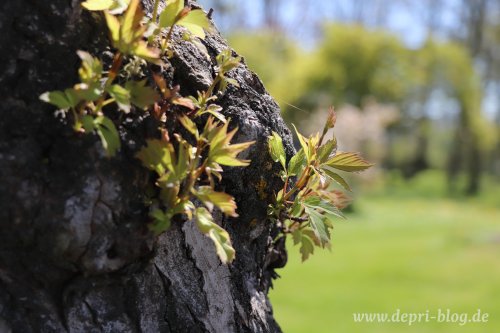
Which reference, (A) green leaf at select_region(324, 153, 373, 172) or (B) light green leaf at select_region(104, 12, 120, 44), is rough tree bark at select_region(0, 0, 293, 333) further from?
(A) green leaf at select_region(324, 153, 373, 172)

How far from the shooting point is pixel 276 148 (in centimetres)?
117

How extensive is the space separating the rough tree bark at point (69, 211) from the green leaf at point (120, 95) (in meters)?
0.07

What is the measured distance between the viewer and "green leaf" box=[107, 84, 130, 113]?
866 millimetres

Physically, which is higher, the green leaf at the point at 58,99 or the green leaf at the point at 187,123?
the green leaf at the point at 187,123

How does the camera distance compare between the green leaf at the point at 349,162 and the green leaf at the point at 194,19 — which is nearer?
the green leaf at the point at 194,19

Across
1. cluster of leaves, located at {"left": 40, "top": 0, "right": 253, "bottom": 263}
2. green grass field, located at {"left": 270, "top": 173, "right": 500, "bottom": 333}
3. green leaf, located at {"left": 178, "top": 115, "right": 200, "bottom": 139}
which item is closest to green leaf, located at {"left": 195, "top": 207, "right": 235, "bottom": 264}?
cluster of leaves, located at {"left": 40, "top": 0, "right": 253, "bottom": 263}

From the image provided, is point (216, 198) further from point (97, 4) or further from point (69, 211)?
point (97, 4)

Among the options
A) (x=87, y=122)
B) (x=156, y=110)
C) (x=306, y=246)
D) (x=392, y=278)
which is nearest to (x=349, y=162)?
(x=306, y=246)

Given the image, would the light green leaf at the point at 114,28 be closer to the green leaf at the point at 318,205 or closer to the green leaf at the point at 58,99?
the green leaf at the point at 58,99

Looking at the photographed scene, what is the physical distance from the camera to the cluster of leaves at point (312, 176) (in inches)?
45.4

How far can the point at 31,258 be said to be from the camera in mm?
910

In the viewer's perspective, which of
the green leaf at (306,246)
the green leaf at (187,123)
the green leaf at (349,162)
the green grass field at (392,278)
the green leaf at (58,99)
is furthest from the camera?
the green grass field at (392,278)

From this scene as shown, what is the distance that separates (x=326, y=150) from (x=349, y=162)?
0.05 meters

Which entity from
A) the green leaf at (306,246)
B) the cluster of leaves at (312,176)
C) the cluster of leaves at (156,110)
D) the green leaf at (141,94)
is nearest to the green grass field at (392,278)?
the green leaf at (306,246)
